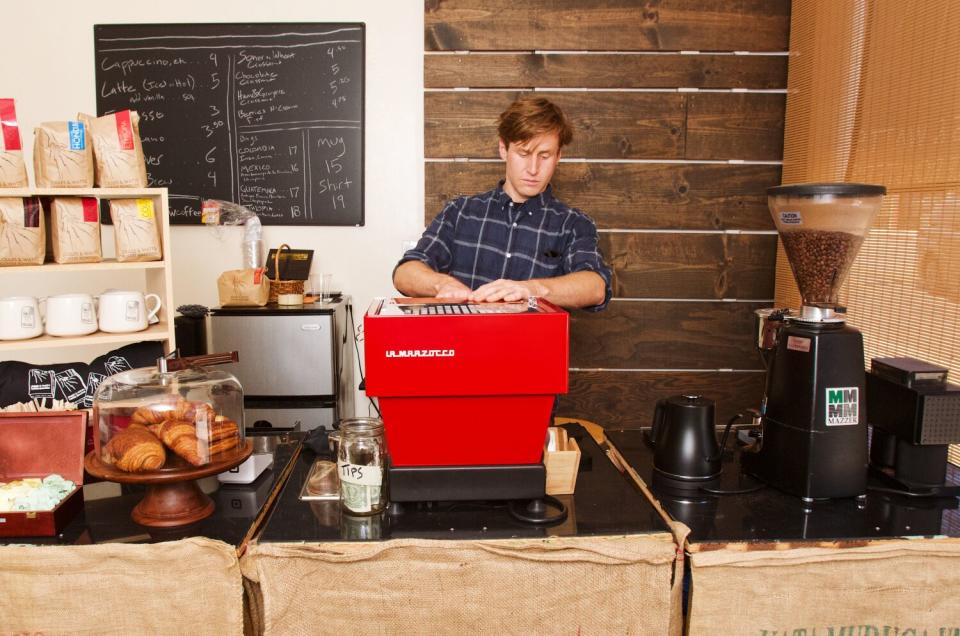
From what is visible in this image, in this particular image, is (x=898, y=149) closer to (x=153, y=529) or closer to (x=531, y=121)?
(x=531, y=121)

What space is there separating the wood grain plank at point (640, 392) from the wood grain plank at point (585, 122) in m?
1.04

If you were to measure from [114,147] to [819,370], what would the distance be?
2.03m

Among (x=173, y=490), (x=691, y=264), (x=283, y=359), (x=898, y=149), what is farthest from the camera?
(x=691, y=264)

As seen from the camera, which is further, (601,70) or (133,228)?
(601,70)

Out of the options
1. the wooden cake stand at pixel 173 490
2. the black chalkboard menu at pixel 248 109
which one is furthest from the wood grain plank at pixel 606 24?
the wooden cake stand at pixel 173 490

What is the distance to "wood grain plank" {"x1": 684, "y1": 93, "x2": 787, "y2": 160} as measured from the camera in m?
3.07

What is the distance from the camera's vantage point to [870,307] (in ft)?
7.66

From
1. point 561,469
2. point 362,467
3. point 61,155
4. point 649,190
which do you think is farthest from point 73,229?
point 649,190

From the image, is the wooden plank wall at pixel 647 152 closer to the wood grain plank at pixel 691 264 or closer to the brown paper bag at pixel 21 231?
the wood grain plank at pixel 691 264

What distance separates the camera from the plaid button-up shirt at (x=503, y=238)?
7.56 feet

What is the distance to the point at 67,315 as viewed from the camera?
2064 mm

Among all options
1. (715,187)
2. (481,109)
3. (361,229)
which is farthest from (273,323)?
(715,187)

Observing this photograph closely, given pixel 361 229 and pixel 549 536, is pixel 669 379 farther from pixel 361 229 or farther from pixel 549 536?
pixel 549 536

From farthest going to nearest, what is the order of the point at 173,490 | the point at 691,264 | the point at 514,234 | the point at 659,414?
the point at 691,264
the point at 514,234
the point at 659,414
the point at 173,490
